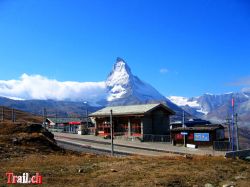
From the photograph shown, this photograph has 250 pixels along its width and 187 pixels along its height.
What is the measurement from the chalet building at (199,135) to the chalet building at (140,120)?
428 inches

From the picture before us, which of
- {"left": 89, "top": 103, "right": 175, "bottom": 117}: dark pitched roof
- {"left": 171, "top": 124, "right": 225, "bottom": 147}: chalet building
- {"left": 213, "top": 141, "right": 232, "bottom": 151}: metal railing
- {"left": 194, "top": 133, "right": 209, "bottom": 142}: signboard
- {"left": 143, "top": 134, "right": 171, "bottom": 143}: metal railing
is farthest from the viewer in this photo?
{"left": 89, "top": 103, "right": 175, "bottom": 117}: dark pitched roof

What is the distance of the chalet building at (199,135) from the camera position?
6350cm

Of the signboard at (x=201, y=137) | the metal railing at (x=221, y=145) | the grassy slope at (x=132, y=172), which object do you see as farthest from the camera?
the signboard at (x=201, y=137)

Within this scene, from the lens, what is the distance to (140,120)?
79.9 meters

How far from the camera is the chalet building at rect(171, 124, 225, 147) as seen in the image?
208 ft

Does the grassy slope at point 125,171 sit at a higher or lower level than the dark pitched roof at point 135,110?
lower

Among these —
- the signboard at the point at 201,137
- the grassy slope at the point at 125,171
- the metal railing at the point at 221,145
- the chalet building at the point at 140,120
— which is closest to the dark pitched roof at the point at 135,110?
the chalet building at the point at 140,120

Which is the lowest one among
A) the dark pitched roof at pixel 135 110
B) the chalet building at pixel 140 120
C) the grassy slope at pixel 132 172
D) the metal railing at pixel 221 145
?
the metal railing at pixel 221 145

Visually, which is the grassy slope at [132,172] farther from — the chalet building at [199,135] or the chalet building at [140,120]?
the chalet building at [140,120]

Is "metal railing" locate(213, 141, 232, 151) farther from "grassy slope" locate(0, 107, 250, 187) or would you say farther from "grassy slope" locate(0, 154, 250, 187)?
"grassy slope" locate(0, 154, 250, 187)

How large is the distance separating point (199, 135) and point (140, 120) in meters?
17.7

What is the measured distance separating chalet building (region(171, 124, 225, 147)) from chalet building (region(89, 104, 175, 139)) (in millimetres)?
10872

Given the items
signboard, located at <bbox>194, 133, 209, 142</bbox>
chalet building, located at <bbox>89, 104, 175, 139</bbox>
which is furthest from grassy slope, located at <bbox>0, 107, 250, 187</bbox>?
chalet building, located at <bbox>89, 104, 175, 139</bbox>

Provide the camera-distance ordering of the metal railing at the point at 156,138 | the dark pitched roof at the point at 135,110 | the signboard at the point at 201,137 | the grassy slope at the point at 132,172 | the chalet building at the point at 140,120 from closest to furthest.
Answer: the grassy slope at the point at 132,172, the signboard at the point at 201,137, the metal railing at the point at 156,138, the chalet building at the point at 140,120, the dark pitched roof at the point at 135,110
